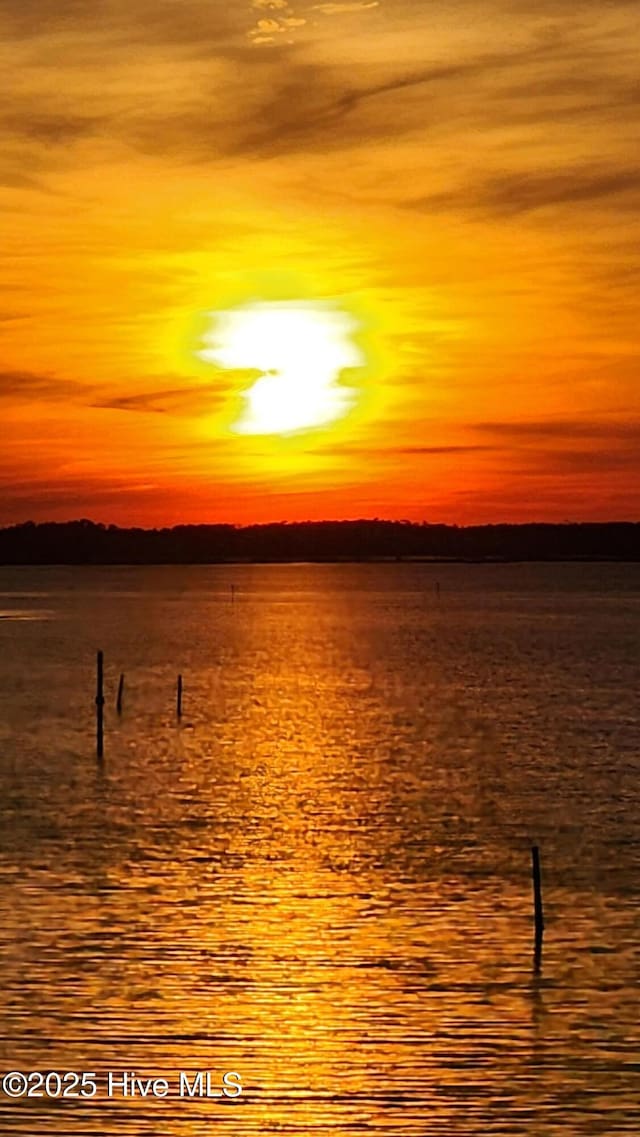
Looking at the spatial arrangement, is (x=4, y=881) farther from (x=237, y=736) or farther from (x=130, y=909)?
(x=237, y=736)

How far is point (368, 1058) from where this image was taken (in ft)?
98.7

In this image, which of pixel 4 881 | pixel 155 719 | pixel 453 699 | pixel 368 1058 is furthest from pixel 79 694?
pixel 368 1058

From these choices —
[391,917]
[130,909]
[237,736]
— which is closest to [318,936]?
[391,917]

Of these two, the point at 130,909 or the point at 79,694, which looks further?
the point at 79,694

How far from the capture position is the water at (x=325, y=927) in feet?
92.8

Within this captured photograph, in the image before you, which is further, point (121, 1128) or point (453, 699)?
point (453, 699)

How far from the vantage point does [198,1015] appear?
32.5 meters

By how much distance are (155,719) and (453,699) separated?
22947mm

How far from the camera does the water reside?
1114 inches

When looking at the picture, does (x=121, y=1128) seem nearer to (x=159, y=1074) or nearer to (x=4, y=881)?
(x=159, y=1074)

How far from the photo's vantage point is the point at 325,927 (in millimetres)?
40062

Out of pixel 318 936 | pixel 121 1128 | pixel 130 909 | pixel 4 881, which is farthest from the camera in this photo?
pixel 4 881

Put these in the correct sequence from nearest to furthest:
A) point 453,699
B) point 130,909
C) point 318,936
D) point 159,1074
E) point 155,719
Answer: point 159,1074 < point 318,936 < point 130,909 < point 155,719 < point 453,699

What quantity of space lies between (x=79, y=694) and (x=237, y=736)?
1146 inches
